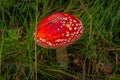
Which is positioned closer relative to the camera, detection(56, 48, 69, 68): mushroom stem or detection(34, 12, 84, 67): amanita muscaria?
detection(34, 12, 84, 67): amanita muscaria

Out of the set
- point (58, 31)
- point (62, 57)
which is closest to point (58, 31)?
point (58, 31)

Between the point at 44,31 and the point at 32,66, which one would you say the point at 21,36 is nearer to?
the point at 32,66

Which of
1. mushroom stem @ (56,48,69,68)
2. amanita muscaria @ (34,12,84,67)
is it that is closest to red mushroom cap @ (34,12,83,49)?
amanita muscaria @ (34,12,84,67)

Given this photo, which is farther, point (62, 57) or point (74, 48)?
point (74, 48)

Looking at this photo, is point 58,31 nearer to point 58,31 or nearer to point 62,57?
point 58,31

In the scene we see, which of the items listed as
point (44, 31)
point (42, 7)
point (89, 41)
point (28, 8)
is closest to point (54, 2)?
point (42, 7)

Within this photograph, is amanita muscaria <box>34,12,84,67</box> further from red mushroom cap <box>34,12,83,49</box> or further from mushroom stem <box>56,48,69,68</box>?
mushroom stem <box>56,48,69,68</box>
